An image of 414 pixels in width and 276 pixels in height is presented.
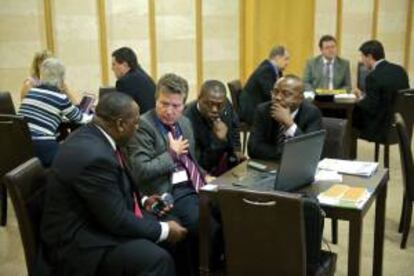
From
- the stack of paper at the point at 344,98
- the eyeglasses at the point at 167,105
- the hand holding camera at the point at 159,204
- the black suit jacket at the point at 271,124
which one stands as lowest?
the hand holding camera at the point at 159,204

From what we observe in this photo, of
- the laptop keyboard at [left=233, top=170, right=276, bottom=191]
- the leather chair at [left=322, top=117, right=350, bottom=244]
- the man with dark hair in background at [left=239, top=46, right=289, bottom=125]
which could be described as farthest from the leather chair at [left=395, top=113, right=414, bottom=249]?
the man with dark hair in background at [left=239, top=46, right=289, bottom=125]

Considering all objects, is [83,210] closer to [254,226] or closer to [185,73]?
[254,226]

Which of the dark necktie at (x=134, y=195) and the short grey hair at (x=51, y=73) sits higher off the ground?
the short grey hair at (x=51, y=73)

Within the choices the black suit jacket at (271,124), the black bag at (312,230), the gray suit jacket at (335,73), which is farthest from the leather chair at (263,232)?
the gray suit jacket at (335,73)

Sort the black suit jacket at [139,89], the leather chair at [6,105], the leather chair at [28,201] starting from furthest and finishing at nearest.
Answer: the black suit jacket at [139,89]
the leather chair at [6,105]
the leather chair at [28,201]

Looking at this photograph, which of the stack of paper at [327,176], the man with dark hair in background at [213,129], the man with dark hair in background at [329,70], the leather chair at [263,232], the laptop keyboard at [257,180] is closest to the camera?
the leather chair at [263,232]

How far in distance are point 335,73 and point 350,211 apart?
4051 mm

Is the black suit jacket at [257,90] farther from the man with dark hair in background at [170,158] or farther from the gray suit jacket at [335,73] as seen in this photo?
the man with dark hair in background at [170,158]

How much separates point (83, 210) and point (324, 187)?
1122 mm

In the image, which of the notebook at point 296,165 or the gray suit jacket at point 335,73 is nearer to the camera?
the notebook at point 296,165

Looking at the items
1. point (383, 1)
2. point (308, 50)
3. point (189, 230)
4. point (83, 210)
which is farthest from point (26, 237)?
point (383, 1)

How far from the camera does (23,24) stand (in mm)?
5547

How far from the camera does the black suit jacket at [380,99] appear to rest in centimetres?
483

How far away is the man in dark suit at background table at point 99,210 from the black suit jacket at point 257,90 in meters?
3.06
